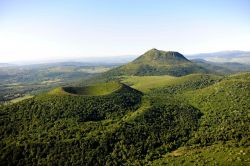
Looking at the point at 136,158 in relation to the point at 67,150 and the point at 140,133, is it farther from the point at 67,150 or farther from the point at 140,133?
the point at 67,150

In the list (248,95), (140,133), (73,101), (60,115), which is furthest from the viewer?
(248,95)

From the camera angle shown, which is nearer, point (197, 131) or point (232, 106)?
point (197, 131)

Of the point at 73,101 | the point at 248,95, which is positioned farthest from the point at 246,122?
Answer: the point at 73,101

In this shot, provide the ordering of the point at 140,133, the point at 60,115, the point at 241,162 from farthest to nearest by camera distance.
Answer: the point at 60,115
the point at 140,133
the point at 241,162

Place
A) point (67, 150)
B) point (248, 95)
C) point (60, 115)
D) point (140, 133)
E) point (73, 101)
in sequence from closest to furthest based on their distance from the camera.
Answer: point (67, 150), point (140, 133), point (60, 115), point (73, 101), point (248, 95)

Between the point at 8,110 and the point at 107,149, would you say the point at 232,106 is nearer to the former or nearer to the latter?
the point at 107,149

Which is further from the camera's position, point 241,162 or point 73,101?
point 73,101

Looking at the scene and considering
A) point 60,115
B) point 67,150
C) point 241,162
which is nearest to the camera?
point 241,162

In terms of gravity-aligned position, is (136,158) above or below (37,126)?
below

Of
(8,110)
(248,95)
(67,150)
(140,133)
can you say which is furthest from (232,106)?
(8,110)
